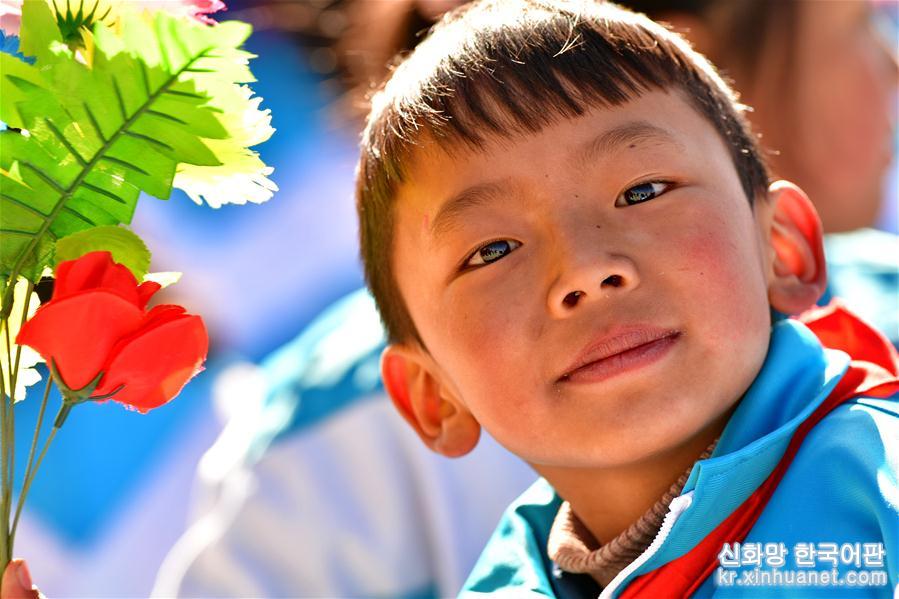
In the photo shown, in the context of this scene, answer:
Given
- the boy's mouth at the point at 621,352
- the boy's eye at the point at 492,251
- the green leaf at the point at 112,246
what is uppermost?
the green leaf at the point at 112,246

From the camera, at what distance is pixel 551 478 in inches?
46.3

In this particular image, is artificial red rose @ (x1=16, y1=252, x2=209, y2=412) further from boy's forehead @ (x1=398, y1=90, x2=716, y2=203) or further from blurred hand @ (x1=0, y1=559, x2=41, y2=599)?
boy's forehead @ (x1=398, y1=90, x2=716, y2=203)

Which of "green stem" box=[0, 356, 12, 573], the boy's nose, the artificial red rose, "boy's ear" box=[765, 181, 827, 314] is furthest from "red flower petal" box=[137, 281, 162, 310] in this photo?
"boy's ear" box=[765, 181, 827, 314]

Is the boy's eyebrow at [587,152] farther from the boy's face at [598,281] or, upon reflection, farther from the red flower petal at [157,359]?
the red flower petal at [157,359]

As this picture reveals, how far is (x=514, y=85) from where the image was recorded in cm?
107

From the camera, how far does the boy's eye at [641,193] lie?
102 cm

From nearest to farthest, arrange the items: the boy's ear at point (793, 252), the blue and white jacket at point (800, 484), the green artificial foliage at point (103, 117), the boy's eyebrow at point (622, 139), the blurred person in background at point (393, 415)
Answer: the green artificial foliage at point (103, 117) < the blue and white jacket at point (800, 484) < the boy's eyebrow at point (622, 139) < the boy's ear at point (793, 252) < the blurred person in background at point (393, 415)

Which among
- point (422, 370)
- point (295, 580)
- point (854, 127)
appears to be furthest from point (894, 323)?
point (295, 580)

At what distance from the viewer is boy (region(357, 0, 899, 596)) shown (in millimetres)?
937

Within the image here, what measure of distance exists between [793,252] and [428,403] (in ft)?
1.43

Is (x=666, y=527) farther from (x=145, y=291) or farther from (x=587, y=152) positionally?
(x=145, y=291)

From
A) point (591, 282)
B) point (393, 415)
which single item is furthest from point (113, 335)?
point (393, 415)

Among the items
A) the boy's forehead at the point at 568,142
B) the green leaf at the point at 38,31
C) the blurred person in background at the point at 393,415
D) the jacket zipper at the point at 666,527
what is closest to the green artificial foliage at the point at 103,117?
the green leaf at the point at 38,31

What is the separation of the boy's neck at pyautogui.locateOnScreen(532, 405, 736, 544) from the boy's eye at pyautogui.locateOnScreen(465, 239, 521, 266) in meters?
0.23
